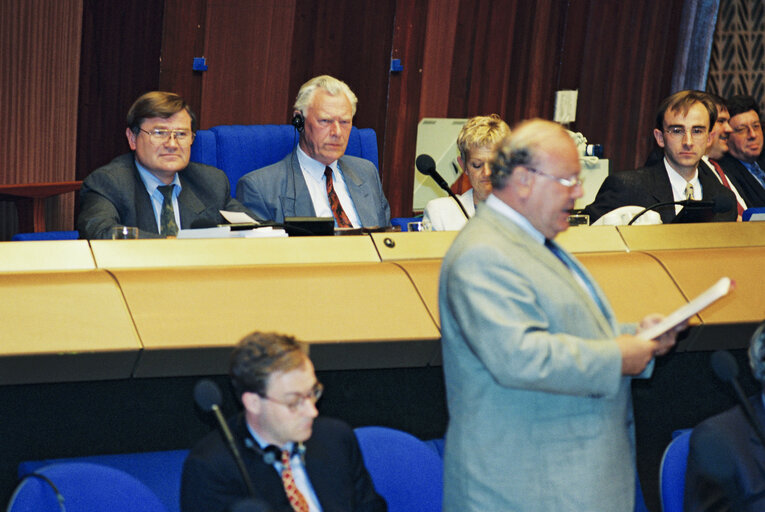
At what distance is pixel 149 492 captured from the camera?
5.99 feet

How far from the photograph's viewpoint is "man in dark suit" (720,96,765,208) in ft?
15.0

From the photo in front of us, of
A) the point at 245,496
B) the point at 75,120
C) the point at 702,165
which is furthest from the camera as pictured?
the point at 75,120

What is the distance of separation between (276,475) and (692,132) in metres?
2.31

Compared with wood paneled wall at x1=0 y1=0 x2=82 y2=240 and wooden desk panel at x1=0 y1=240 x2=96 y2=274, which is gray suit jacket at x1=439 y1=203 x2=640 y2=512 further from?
wood paneled wall at x1=0 y1=0 x2=82 y2=240

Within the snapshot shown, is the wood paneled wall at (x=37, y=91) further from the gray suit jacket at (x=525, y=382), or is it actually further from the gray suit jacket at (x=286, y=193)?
the gray suit jacket at (x=525, y=382)

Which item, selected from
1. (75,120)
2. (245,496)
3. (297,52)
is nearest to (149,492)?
(245,496)

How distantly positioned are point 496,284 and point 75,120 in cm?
335

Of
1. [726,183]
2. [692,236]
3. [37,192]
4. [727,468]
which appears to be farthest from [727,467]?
[37,192]

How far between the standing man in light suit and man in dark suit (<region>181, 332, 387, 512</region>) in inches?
10.2

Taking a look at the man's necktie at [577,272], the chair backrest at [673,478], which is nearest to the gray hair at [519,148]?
the man's necktie at [577,272]

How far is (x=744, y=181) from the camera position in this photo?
179 inches

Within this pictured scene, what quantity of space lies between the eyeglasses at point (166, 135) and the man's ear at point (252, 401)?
1524 millimetres

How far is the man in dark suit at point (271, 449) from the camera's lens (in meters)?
1.76

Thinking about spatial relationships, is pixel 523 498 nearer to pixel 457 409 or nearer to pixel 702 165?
pixel 457 409
